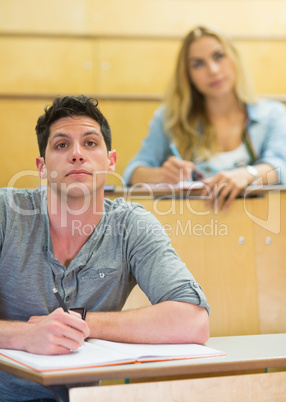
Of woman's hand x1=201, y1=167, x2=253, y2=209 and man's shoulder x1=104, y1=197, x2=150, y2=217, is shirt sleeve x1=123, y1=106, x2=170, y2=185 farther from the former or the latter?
man's shoulder x1=104, y1=197, x2=150, y2=217

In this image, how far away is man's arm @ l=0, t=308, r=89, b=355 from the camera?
3.05 feet

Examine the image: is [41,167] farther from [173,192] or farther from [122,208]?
[173,192]

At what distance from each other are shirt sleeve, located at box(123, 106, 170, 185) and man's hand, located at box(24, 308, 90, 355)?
4.22ft

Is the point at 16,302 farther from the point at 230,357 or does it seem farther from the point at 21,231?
the point at 230,357

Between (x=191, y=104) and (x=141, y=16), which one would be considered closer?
(x=191, y=104)

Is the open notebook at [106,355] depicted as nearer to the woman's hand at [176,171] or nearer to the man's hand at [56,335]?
the man's hand at [56,335]

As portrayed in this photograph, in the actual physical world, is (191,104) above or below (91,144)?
above

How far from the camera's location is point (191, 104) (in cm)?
237

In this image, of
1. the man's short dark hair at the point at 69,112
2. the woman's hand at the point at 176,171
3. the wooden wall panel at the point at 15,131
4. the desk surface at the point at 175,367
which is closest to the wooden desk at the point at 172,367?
the desk surface at the point at 175,367

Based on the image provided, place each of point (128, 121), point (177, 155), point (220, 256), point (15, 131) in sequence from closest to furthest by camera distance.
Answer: point (220, 256) < point (177, 155) < point (15, 131) < point (128, 121)

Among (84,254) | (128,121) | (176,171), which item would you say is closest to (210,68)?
(128,121)

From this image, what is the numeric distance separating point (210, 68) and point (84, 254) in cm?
135

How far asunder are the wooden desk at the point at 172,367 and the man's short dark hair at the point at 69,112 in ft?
1.85

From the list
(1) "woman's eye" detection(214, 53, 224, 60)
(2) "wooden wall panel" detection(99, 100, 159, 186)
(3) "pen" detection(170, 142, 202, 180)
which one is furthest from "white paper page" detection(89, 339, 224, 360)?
(2) "wooden wall panel" detection(99, 100, 159, 186)
